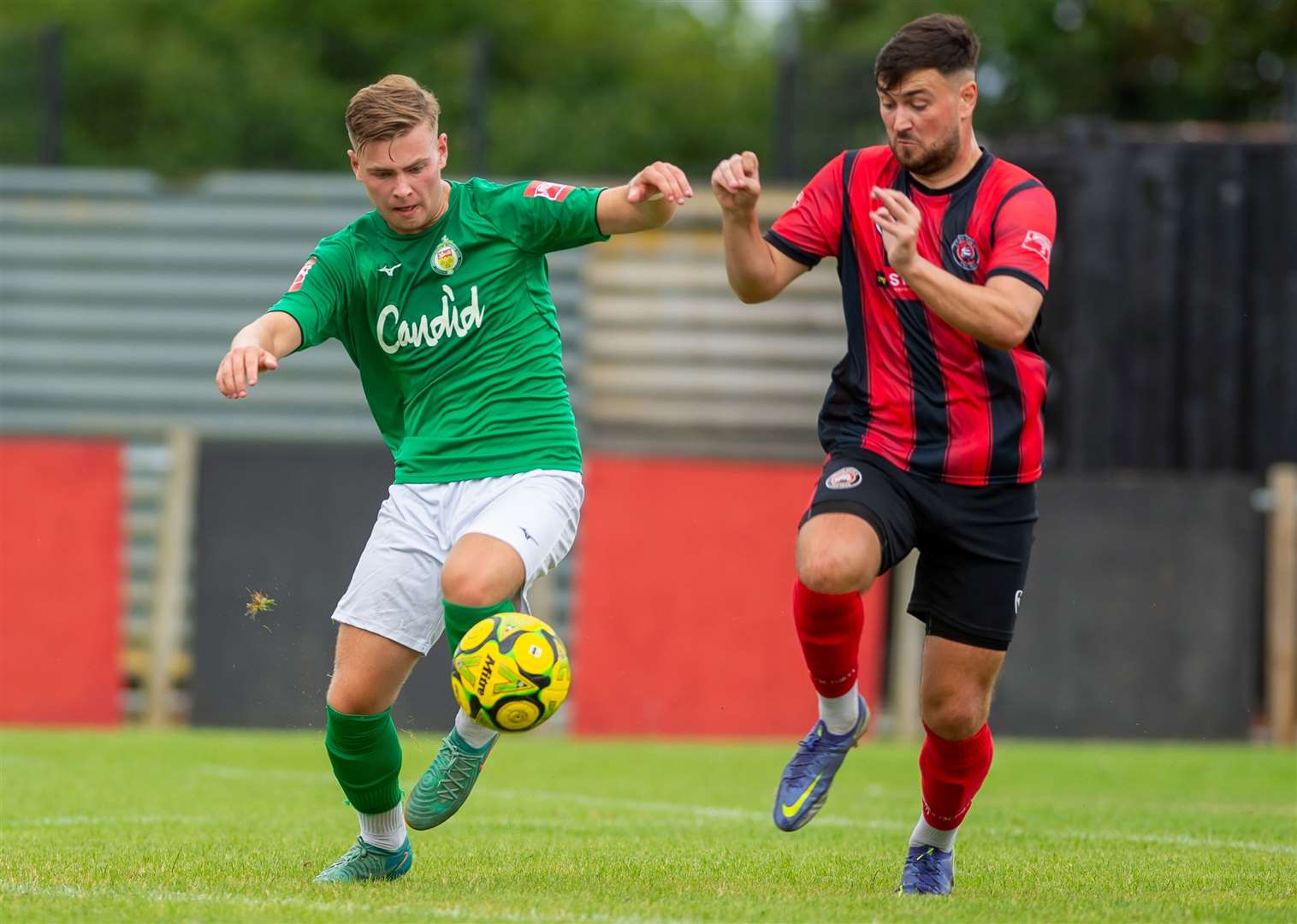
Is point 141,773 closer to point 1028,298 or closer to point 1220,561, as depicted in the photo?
point 1028,298

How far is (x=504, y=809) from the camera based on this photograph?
27.8 feet

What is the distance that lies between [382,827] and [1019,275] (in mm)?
2578

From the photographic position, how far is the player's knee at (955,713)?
5996 millimetres

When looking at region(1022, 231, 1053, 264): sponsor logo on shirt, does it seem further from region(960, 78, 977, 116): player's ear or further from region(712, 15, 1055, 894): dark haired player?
region(960, 78, 977, 116): player's ear

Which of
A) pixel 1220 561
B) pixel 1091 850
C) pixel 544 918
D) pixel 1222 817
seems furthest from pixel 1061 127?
pixel 544 918

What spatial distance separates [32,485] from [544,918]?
32.9ft

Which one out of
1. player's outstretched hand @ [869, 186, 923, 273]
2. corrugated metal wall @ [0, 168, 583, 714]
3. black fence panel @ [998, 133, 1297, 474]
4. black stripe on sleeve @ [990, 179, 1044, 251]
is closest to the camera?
player's outstretched hand @ [869, 186, 923, 273]

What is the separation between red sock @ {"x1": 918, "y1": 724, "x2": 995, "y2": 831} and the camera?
6.13 meters

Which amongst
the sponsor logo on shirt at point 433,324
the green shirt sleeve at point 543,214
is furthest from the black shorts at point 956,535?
the sponsor logo on shirt at point 433,324

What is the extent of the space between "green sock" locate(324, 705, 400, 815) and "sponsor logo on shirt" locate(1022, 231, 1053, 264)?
7.83 feet

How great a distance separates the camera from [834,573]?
18.9ft

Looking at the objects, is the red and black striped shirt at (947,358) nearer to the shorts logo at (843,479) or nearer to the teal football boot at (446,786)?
the shorts logo at (843,479)

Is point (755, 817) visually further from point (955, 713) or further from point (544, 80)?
point (544, 80)

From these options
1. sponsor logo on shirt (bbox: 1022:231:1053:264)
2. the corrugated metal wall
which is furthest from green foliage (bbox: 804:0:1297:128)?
sponsor logo on shirt (bbox: 1022:231:1053:264)
